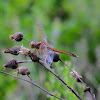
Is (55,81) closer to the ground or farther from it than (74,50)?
farther from it

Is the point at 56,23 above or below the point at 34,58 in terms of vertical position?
below

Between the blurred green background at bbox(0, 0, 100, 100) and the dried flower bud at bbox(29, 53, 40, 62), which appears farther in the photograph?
the blurred green background at bbox(0, 0, 100, 100)

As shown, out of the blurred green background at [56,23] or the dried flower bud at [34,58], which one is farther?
the blurred green background at [56,23]

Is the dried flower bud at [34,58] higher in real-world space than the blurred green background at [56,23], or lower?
higher

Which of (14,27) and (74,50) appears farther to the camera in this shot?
(14,27)

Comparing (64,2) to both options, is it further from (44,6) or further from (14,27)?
(14,27)

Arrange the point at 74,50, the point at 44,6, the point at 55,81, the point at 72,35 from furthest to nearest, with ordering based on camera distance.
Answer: the point at 44,6, the point at 72,35, the point at 74,50, the point at 55,81

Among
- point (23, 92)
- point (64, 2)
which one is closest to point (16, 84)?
point (23, 92)

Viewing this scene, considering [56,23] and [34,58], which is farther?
[56,23]

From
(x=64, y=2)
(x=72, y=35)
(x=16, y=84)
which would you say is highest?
(x=64, y=2)

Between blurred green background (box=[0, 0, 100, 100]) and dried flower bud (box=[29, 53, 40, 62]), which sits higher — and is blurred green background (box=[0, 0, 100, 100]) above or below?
below

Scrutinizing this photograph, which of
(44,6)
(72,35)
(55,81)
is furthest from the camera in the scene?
(44,6)
